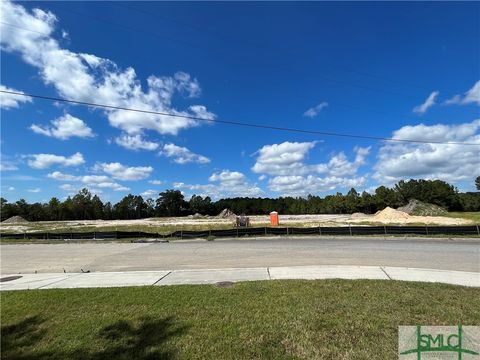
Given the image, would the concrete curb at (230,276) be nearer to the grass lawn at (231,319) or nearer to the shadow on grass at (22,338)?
the grass lawn at (231,319)

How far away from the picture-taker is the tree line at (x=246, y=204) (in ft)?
327

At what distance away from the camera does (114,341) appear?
4.70 metres

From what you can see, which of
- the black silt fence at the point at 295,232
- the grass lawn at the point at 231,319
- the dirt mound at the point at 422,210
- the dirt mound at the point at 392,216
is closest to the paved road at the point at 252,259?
the grass lawn at the point at 231,319

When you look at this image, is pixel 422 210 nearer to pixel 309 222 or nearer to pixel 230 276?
pixel 309 222

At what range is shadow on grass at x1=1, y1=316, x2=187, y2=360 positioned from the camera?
4.29 meters

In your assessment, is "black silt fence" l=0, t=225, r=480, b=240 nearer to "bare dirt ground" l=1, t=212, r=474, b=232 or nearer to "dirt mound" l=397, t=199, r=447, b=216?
"bare dirt ground" l=1, t=212, r=474, b=232

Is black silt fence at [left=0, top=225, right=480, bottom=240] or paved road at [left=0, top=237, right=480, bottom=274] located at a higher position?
black silt fence at [left=0, top=225, right=480, bottom=240]

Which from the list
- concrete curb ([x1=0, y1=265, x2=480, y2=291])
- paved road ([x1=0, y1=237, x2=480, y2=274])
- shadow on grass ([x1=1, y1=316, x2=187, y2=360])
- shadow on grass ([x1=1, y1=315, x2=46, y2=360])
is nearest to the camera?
shadow on grass ([x1=1, y1=316, x2=187, y2=360])

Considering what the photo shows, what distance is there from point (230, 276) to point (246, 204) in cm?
12887

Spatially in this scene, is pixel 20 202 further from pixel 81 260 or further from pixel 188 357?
pixel 188 357

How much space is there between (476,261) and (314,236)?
36.7ft

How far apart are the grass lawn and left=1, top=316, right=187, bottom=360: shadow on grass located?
0.05ft

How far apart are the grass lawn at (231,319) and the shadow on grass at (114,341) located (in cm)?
1

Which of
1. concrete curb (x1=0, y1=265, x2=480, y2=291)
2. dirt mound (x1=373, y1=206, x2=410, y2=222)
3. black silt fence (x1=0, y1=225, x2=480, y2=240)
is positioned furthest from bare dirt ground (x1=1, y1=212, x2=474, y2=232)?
concrete curb (x1=0, y1=265, x2=480, y2=291)
